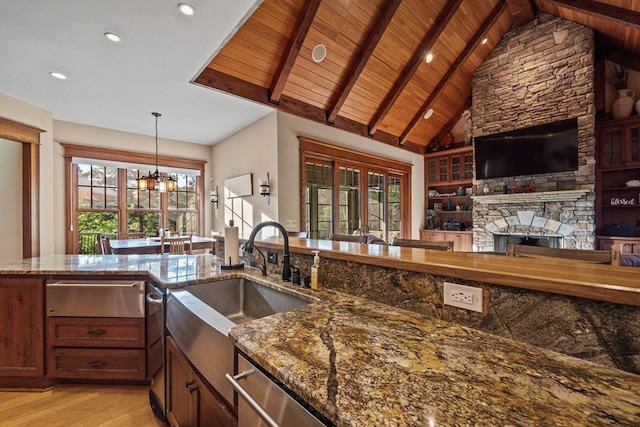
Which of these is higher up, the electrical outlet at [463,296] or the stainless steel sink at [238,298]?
the electrical outlet at [463,296]

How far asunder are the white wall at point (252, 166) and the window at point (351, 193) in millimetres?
499

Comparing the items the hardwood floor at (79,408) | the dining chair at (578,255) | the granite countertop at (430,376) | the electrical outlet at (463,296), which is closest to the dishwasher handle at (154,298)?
the hardwood floor at (79,408)

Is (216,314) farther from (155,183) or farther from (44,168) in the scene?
(44,168)

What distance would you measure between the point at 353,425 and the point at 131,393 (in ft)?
7.67

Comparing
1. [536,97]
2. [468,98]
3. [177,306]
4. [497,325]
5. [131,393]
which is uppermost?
[468,98]

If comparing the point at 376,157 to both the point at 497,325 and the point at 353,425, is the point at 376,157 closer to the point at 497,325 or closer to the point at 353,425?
the point at 497,325

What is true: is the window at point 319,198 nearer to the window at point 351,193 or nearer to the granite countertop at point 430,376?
the window at point 351,193

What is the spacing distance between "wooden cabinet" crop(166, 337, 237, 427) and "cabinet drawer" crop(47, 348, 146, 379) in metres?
0.67

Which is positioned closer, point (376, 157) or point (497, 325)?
point (497, 325)

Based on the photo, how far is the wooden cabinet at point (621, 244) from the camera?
430cm

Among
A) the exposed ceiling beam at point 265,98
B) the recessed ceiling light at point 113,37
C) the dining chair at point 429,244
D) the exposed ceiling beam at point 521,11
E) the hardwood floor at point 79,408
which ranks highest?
the exposed ceiling beam at point 521,11

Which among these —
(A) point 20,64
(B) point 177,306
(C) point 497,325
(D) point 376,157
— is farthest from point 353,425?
(D) point 376,157

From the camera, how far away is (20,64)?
112 inches

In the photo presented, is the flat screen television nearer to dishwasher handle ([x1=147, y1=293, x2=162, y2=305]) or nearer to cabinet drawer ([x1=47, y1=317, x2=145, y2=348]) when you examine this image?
dishwasher handle ([x1=147, y1=293, x2=162, y2=305])
